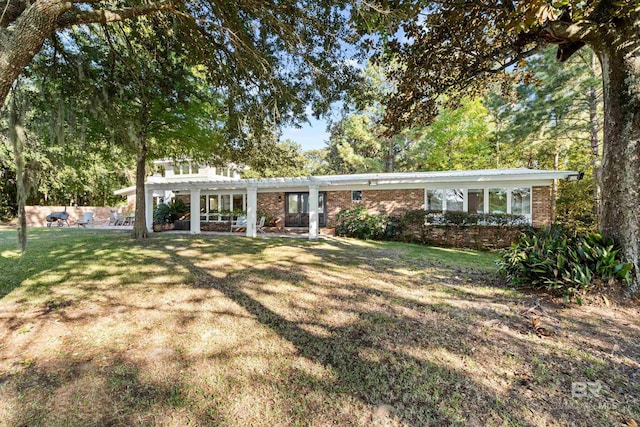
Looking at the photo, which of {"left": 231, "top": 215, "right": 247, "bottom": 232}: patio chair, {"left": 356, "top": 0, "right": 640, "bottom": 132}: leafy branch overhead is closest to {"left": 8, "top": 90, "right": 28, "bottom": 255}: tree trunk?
{"left": 356, "top": 0, "right": 640, "bottom": 132}: leafy branch overhead

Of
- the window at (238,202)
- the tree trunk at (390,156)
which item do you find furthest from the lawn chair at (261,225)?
the tree trunk at (390,156)

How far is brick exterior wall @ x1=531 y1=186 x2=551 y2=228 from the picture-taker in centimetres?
1179

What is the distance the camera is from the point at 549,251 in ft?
16.5

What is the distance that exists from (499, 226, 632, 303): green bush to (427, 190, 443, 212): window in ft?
25.7

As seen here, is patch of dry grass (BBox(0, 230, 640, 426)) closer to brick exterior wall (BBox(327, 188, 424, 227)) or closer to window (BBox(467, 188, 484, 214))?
window (BBox(467, 188, 484, 214))

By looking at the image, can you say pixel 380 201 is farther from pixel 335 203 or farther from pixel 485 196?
pixel 485 196

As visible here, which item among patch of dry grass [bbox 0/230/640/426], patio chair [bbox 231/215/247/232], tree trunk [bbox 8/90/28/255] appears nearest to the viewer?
patch of dry grass [bbox 0/230/640/426]

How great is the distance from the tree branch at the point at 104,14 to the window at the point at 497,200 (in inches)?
503

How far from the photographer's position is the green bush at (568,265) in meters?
4.40

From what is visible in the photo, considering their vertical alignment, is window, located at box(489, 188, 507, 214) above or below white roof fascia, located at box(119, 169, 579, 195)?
below

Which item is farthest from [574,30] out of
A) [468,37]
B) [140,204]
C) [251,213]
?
[140,204]

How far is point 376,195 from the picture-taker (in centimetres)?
1436

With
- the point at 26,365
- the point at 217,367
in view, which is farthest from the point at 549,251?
the point at 26,365

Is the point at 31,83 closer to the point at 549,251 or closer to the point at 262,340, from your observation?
the point at 262,340
